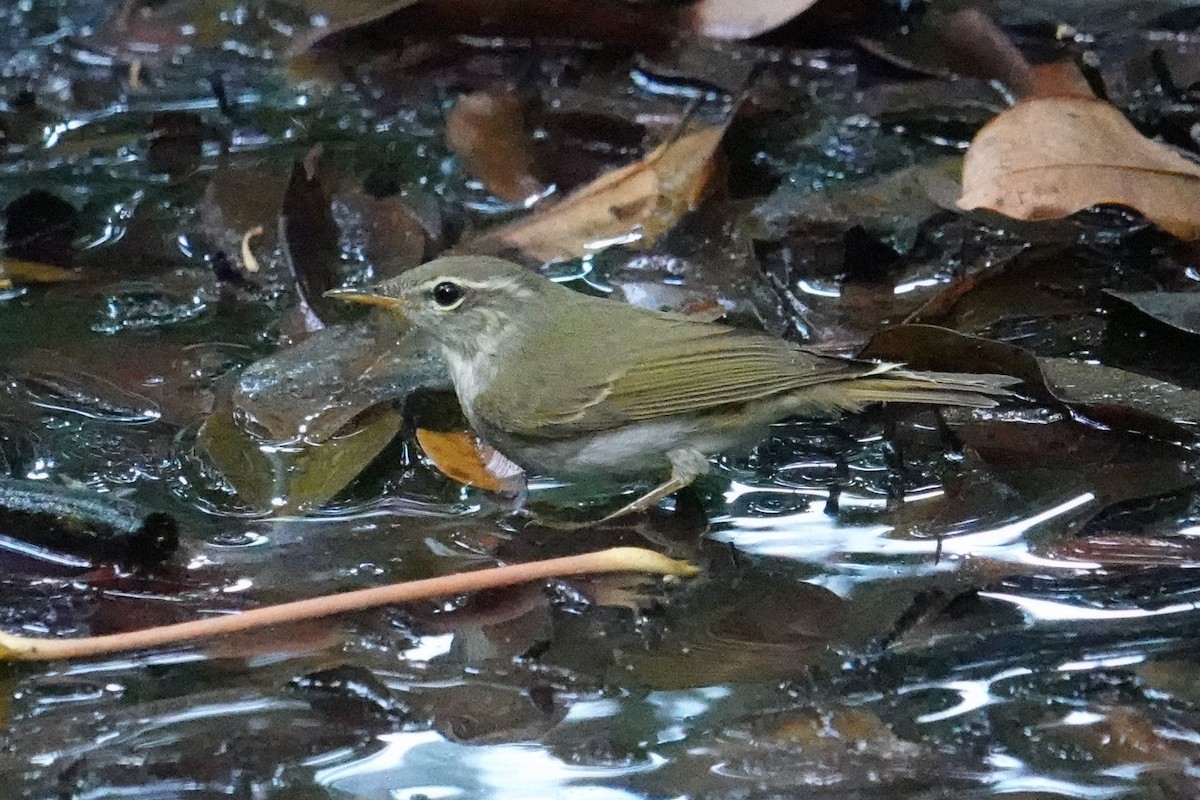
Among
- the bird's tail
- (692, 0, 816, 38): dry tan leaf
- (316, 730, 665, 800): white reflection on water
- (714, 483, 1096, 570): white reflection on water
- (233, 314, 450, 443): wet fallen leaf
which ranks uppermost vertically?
(692, 0, 816, 38): dry tan leaf

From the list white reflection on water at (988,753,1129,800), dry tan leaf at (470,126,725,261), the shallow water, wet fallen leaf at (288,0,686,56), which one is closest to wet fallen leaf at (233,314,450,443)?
the shallow water

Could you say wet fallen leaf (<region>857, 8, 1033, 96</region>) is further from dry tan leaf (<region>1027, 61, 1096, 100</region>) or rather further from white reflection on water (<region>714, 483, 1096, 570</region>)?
white reflection on water (<region>714, 483, 1096, 570</region>)

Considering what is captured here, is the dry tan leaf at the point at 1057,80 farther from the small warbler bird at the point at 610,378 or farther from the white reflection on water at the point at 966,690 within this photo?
the white reflection on water at the point at 966,690

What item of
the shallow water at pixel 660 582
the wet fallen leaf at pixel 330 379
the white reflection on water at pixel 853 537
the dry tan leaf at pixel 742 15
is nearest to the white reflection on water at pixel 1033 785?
the shallow water at pixel 660 582

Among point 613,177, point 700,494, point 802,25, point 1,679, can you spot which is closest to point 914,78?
point 802,25

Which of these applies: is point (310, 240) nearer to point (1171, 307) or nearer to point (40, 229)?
point (40, 229)

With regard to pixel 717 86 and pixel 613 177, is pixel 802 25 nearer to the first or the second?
pixel 717 86
